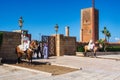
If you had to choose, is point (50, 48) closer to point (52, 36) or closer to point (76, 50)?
point (52, 36)

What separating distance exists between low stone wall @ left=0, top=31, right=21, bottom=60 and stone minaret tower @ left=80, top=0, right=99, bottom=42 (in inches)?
1863

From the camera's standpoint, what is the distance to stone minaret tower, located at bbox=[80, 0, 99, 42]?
65000mm

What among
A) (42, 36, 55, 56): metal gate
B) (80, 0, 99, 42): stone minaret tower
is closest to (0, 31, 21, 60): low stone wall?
(42, 36, 55, 56): metal gate

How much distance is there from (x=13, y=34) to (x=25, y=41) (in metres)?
3.52

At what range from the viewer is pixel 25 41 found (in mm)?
13125

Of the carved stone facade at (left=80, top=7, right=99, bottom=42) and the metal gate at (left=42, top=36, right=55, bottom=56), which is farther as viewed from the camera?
the carved stone facade at (left=80, top=7, right=99, bottom=42)

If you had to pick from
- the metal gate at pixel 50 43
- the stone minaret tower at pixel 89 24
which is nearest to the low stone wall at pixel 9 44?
the metal gate at pixel 50 43

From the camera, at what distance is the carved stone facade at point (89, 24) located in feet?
213

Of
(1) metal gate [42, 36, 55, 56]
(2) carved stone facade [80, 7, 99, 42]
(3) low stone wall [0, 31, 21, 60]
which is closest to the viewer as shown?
(3) low stone wall [0, 31, 21, 60]

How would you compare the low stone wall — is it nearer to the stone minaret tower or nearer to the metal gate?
the metal gate

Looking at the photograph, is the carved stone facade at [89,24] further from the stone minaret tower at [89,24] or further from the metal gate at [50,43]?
the metal gate at [50,43]

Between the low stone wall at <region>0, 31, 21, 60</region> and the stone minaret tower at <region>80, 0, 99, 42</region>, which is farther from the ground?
the stone minaret tower at <region>80, 0, 99, 42</region>

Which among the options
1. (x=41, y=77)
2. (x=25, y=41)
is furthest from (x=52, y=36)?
(x=41, y=77)

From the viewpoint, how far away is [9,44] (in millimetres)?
16109
